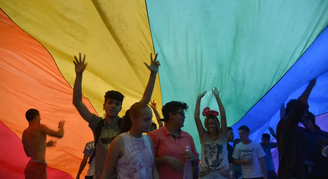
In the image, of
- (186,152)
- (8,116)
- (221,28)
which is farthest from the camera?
(8,116)

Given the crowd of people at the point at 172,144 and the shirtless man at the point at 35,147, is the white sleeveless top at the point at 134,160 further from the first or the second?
the shirtless man at the point at 35,147

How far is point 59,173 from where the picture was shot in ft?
18.5

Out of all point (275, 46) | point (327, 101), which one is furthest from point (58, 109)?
point (327, 101)

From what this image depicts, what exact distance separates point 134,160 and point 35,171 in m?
2.50

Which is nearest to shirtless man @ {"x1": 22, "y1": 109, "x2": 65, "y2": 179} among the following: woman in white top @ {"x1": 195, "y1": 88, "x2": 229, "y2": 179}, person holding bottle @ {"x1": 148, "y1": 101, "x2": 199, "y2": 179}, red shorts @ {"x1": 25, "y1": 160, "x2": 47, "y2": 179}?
red shorts @ {"x1": 25, "y1": 160, "x2": 47, "y2": 179}

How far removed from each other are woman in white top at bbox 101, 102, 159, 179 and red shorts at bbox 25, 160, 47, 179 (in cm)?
234

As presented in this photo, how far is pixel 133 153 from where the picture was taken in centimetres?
226

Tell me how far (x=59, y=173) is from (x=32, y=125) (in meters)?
1.39

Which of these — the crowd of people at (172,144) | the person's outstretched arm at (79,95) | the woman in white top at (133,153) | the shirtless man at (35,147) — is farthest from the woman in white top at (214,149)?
the shirtless man at (35,147)

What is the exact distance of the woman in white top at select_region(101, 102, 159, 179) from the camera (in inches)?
86.8

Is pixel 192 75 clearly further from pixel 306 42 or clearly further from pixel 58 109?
pixel 58 109

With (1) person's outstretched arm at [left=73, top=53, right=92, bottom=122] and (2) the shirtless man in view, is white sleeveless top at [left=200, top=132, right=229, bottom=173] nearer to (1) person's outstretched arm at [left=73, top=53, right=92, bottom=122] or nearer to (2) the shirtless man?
(1) person's outstretched arm at [left=73, top=53, right=92, bottom=122]

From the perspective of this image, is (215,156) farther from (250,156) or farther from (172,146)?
(250,156)

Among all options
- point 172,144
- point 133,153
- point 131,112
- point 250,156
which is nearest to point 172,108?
point 172,144
